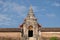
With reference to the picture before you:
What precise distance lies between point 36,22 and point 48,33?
2.51 meters

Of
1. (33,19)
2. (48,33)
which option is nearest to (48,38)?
(48,33)

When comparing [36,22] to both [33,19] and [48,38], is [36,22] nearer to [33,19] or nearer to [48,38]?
[33,19]

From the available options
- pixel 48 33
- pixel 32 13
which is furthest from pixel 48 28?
pixel 32 13

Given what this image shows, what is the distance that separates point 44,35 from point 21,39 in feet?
11.3

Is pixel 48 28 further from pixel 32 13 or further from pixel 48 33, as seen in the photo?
pixel 32 13

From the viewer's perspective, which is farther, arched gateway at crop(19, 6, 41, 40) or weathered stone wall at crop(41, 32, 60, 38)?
arched gateway at crop(19, 6, 41, 40)

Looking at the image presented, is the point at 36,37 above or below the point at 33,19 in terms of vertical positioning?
below

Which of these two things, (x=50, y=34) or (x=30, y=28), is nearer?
(x=50, y=34)

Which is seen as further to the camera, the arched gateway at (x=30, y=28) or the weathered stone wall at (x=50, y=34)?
the arched gateway at (x=30, y=28)

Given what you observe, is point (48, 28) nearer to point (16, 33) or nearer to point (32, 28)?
point (32, 28)

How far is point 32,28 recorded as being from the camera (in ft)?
128

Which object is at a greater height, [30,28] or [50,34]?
[30,28]

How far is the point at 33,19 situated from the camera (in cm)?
3912

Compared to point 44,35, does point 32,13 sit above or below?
A: above
